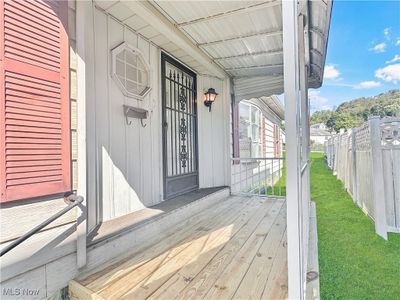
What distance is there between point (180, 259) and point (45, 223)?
45.8 inches

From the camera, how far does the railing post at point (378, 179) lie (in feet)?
10.3

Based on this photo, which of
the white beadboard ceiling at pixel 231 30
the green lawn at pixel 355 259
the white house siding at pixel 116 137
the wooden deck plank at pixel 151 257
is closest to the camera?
the wooden deck plank at pixel 151 257

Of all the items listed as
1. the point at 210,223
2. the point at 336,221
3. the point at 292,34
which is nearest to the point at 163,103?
the point at 210,223

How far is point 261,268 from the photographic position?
2010 mm

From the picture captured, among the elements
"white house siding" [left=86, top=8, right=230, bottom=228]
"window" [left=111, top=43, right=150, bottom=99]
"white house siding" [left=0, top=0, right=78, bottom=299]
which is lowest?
"white house siding" [left=0, top=0, right=78, bottom=299]

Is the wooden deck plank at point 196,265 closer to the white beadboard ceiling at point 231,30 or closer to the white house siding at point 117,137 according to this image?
the white house siding at point 117,137

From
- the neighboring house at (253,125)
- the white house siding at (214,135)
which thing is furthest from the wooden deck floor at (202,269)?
the neighboring house at (253,125)

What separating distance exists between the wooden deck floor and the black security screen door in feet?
3.47

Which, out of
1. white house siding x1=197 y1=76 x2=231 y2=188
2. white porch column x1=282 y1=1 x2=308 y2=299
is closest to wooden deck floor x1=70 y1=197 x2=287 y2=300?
white porch column x1=282 y1=1 x2=308 y2=299

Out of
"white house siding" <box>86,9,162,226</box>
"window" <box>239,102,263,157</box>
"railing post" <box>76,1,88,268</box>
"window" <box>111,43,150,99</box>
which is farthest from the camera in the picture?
"window" <box>239,102,263,157</box>

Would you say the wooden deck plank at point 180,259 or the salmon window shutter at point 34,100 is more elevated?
the salmon window shutter at point 34,100

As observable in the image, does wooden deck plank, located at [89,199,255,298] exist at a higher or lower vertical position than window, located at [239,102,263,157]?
lower

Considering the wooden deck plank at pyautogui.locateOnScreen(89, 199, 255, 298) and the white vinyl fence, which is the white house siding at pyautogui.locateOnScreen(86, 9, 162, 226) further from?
the white vinyl fence

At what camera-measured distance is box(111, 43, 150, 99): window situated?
9.36 feet
